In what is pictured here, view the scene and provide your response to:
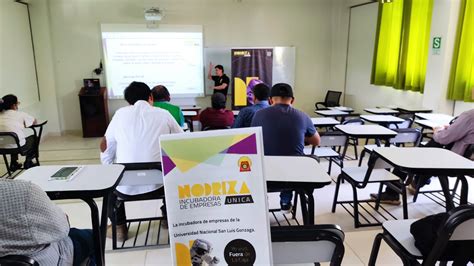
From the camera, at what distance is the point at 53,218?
1.17 metres

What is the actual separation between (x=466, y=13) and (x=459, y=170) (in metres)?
3.50

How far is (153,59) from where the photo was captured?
6656mm

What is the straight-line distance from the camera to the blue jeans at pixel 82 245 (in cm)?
147

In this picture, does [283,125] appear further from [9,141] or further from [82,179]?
[9,141]

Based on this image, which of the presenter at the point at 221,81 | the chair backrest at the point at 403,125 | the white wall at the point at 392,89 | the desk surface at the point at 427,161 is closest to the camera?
the desk surface at the point at 427,161

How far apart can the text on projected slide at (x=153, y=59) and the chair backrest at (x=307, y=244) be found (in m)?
5.98

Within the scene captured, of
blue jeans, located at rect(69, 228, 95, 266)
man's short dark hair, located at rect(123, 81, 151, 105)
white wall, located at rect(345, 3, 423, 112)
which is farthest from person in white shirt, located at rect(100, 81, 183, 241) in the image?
white wall, located at rect(345, 3, 423, 112)

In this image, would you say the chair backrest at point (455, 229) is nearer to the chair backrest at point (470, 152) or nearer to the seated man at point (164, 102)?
the chair backrest at point (470, 152)

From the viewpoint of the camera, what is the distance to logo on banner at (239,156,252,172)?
3.13 ft

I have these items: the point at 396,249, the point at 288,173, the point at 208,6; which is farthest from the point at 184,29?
the point at 396,249

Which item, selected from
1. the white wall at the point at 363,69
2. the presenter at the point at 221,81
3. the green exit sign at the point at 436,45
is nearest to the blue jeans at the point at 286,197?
the green exit sign at the point at 436,45

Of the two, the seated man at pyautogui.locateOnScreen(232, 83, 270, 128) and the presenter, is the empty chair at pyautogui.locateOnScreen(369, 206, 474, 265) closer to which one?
the seated man at pyautogui.locateOnScreen(232, 83, 270, 128)

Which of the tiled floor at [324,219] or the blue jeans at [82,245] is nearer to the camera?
the blue jeans at [82,245]

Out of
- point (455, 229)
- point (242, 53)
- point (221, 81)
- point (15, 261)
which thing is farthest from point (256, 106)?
point (242, 53)
